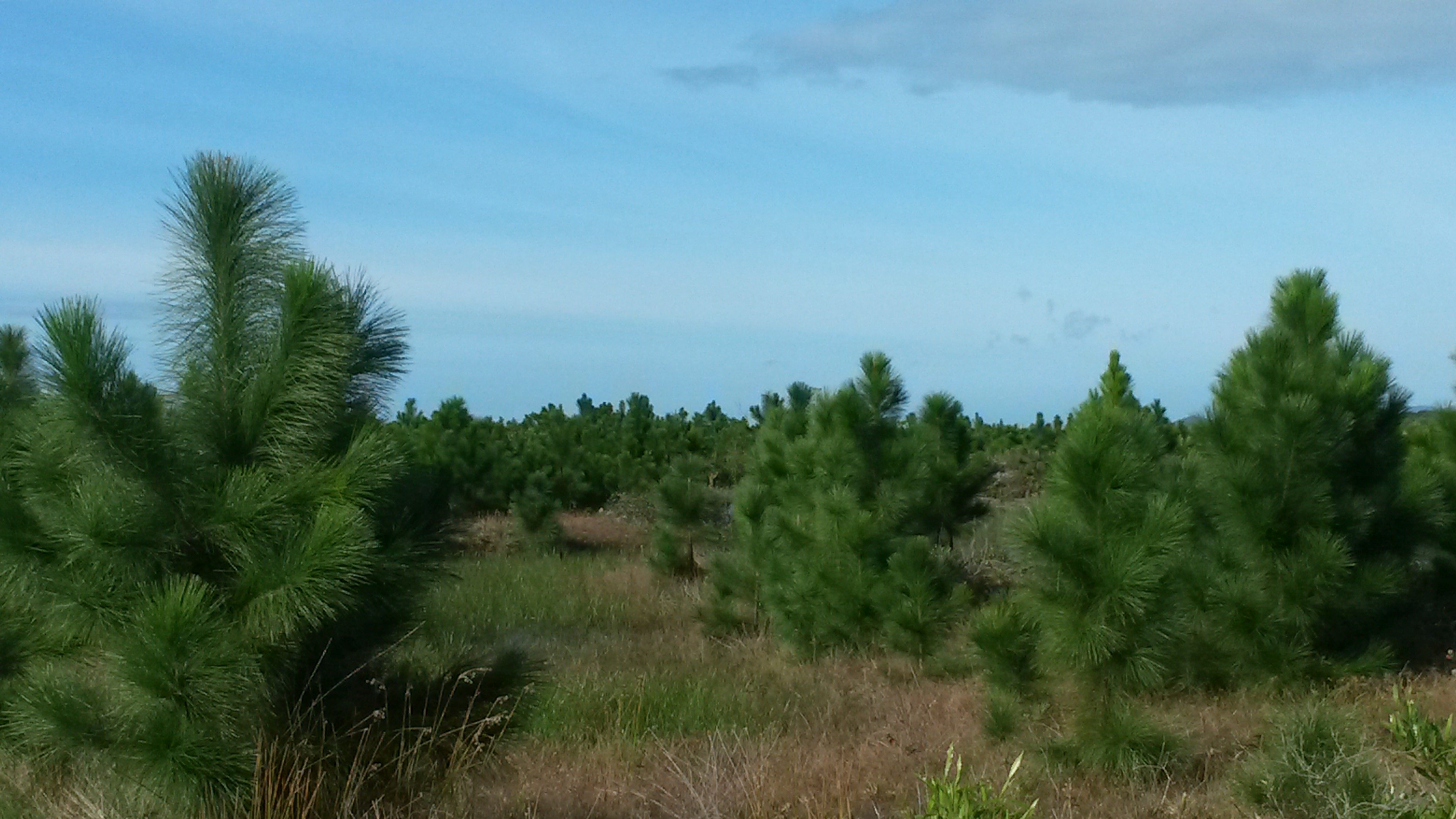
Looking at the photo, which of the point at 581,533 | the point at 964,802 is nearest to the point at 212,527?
the point at 964,802

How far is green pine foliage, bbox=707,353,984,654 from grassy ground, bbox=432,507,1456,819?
1.38 ft

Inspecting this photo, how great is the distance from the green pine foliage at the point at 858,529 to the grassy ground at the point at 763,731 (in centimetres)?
42

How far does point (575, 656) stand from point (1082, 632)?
18.8 feet

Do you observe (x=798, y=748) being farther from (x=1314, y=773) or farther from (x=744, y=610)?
(x=744, y=610)

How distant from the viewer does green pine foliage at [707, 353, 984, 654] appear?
13.2 meters

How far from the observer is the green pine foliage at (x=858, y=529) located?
13.2 metres

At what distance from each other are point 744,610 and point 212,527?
34.8 feet

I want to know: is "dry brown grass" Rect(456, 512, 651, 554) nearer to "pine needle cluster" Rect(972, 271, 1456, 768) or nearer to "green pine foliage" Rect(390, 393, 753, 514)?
"green pine foliage" Rect(390, 393, 753, 514)

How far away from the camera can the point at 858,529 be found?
44.2ft

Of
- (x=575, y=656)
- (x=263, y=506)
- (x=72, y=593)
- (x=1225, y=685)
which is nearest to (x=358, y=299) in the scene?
(x=263, y=506)

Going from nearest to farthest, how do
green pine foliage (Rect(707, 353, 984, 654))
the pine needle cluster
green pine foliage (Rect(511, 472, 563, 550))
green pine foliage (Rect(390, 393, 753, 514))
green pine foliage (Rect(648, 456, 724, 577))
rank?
the pine needle cluster
green pine foliage (Rect(707, 353, 984, 654))
green pine foliage (Rect(648, 456, 724, 577))
green pine foliage (Rect(511, 472, 563, 550))
green pine foliage (Rect(390, 393, 753, 514))

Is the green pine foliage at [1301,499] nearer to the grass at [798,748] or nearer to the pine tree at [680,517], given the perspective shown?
the grass at [798,748]

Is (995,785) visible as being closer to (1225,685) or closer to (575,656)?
(1225,685)

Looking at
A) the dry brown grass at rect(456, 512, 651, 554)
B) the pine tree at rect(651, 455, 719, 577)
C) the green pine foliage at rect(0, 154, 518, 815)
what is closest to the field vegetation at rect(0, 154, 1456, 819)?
the green pine foliage at rect(0, 154, 518, 815)
